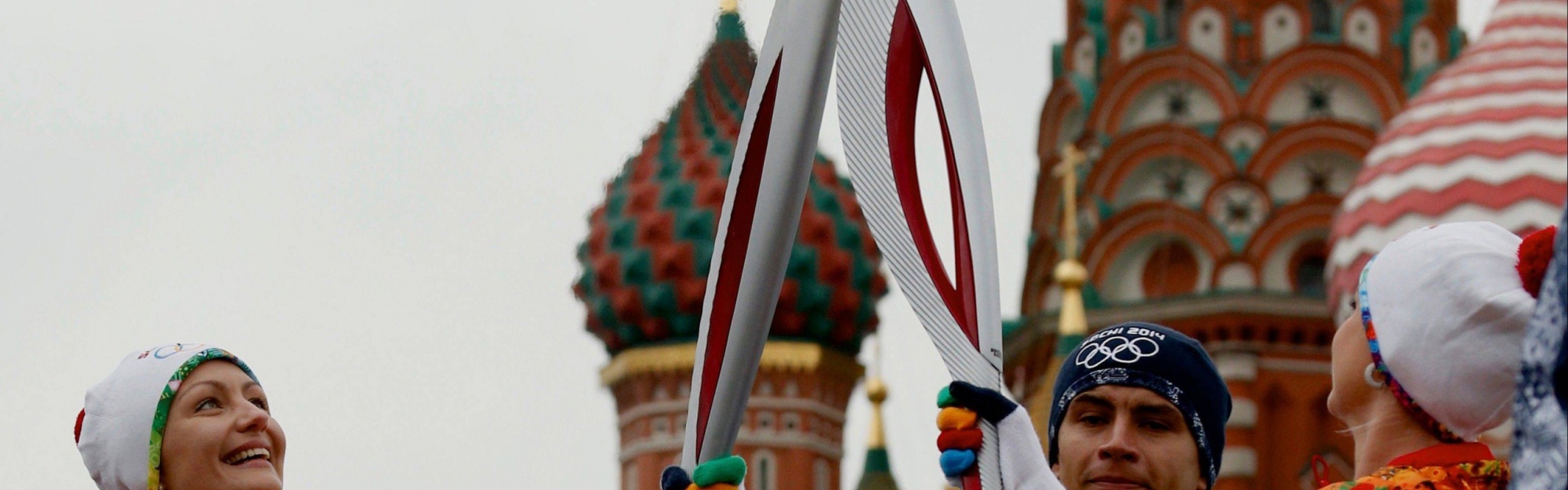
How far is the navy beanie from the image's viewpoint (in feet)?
16.5

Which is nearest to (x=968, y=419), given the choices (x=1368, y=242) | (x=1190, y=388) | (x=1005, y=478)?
(x=1005, y=478)

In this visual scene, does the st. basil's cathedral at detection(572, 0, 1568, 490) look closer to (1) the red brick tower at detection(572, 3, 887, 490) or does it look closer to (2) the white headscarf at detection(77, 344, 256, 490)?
(1) the red brick tower at detection(572, 3, 887, 490)

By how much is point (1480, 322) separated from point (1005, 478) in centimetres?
92

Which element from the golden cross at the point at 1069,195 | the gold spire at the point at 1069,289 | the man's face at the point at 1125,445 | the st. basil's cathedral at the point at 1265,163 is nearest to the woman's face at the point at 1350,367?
the man's face at the point at 1125,445

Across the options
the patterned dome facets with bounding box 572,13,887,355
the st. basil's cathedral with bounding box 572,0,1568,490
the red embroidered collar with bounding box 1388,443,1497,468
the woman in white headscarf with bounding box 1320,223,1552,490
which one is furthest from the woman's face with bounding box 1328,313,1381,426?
the patterned dome facets with bounding box 572,13,887,355

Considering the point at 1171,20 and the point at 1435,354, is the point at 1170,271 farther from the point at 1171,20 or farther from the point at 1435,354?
the point at 1435,354

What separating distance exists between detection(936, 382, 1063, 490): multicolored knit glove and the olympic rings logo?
0.60 meters

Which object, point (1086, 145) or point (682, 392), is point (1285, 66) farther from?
point (682, 392)

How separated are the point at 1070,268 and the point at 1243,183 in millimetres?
1889

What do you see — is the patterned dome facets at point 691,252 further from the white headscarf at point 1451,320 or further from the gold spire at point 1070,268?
the white headscarf at point 1451,320

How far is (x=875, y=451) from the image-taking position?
119 feet

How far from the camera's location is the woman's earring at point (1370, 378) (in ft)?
13.4

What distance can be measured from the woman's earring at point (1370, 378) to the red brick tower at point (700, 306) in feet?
100

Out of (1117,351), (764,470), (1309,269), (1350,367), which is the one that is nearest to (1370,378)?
(1350,367)
